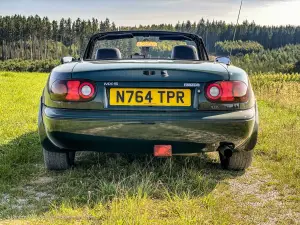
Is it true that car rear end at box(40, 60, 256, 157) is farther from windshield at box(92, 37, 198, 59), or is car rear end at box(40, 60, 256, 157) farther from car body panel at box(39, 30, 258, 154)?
windshield at box(92, 37, 198, 59)

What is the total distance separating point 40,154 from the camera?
16.5ft

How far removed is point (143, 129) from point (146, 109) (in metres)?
0.17

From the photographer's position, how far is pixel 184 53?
15.5 ft

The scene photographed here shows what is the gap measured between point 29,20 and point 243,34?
10407cm

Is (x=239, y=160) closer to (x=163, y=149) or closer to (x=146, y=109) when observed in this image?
(x=163, y=149)

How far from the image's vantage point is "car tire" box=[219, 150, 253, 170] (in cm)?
414

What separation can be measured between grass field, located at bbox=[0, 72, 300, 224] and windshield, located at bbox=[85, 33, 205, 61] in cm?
129

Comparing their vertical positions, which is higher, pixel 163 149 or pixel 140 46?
pixel 140 46

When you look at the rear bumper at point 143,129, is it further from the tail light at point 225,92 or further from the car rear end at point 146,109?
the tail light at point 225,92

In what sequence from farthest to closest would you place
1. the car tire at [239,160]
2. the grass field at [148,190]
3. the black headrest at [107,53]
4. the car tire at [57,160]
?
the black headrest at [107,53] < the car tire at [239,160] < the car tire at [57,160] < the grass field at [148,190]

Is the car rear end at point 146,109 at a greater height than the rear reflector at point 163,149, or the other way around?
the car rear end at point 146,109

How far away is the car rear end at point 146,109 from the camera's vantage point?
3.29m

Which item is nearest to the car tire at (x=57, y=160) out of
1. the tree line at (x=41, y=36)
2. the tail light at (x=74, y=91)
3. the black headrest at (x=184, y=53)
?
the tail light at (x=74, y=91)

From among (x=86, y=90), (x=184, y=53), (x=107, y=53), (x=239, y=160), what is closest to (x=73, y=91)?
(x=86, y=90)
